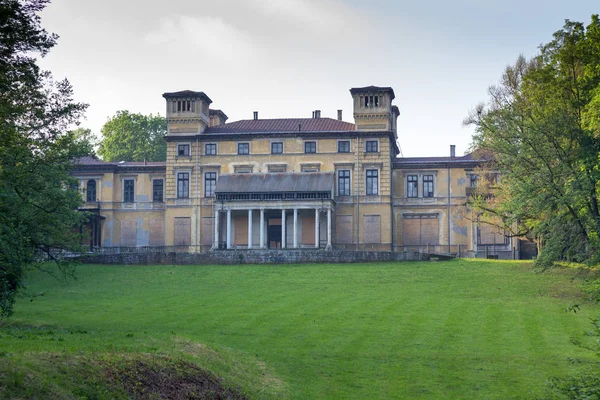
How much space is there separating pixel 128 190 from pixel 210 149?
821cm

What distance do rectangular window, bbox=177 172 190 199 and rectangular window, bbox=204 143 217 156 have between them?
2374 mm

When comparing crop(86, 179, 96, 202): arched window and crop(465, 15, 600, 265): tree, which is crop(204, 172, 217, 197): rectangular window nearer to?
crop(86, 179, 96, 202): arched window

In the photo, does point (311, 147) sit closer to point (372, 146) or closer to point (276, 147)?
point (276, 147)

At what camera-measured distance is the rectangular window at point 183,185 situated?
62.3 m

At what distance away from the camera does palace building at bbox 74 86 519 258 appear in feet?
194

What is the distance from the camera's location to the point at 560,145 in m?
34.5

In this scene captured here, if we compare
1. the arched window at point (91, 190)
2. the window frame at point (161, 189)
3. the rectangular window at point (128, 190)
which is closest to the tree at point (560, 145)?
the window frame at point (161, 189)

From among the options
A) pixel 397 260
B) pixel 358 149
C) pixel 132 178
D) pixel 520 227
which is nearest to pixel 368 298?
pixel 397 260

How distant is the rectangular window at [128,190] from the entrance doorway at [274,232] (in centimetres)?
1223

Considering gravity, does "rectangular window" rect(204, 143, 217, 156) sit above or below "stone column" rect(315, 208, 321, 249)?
above

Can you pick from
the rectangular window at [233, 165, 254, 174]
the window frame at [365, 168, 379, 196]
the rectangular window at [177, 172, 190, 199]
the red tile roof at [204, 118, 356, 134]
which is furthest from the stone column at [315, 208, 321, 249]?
the rectangular window at [177, 172, 190, 199]

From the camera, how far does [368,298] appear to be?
32.6 meters

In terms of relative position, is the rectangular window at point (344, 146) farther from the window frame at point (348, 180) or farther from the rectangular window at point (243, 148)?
the rectangular window at point (243, 148)

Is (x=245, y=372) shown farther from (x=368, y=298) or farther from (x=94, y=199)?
(x=94, y=199)
